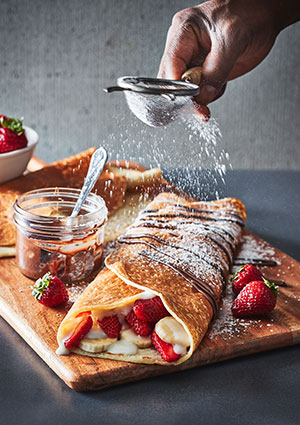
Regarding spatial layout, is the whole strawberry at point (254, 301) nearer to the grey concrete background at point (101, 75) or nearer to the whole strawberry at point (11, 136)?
the whole strawberry at point (11, 136)

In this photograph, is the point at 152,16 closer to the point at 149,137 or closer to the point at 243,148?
the point at 243,148

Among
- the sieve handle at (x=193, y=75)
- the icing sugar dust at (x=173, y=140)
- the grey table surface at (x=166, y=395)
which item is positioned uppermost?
the sieve handle at (x=193, y=75)

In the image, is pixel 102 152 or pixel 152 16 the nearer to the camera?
pixel 102 152

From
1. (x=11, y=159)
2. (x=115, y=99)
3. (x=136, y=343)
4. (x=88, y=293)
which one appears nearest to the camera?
(x=136, y=343)

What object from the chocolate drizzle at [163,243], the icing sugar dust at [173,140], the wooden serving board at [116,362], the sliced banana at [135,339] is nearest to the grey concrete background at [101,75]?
the icing sugar dust at [173,140]

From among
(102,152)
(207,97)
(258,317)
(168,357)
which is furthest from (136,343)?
(207,97)
